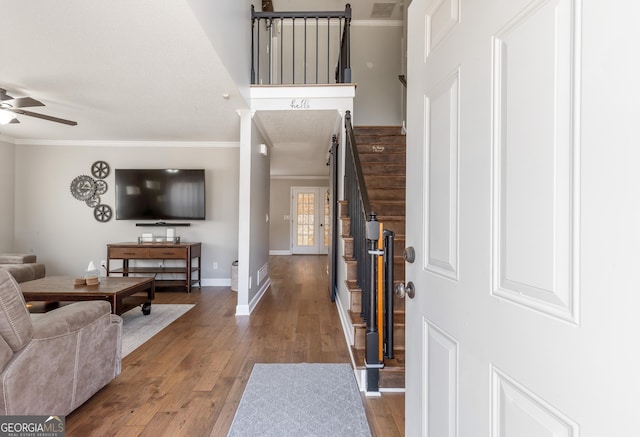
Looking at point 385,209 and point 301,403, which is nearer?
point 301,403

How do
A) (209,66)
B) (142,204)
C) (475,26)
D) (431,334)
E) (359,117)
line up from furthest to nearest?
(359,117) → (142,204) → (209,66) → (431,334) → (475,26)

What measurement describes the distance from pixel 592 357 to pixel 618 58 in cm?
43

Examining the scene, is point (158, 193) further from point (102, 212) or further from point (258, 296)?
point (258, 296)

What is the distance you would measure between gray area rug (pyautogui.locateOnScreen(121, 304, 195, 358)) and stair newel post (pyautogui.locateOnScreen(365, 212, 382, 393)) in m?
1.96

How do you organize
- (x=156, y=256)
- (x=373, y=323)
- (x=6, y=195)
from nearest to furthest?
(x=373, y=323), (x=156, y=256), (x=6, y=195)

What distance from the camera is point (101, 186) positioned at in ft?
16.6

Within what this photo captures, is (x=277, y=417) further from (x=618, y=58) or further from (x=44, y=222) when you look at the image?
(x=44, y=222)

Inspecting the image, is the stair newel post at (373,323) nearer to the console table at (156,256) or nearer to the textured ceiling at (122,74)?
the textured ceiling at (122,74)

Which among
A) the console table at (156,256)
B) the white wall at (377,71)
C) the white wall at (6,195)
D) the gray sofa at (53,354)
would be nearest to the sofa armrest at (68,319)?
the gray sofa at (53,354)

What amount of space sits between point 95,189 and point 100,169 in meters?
0.33

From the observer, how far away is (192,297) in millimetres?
4445

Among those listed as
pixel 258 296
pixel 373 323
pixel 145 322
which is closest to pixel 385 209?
pixel 373 323

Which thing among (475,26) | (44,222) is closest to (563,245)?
(475,26)

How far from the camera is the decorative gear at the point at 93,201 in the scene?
16.6 feet
